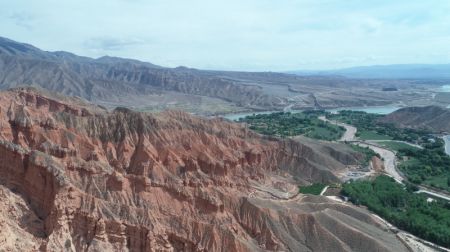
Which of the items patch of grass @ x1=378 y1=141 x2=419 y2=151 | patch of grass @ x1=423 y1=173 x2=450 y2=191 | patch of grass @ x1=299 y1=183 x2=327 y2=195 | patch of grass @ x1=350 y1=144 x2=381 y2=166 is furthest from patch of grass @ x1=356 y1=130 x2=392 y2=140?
patch of grass @ x1=299 y1=183 x2=327 y2=195

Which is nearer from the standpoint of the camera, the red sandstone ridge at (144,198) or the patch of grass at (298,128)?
the red sandstone ridge at (144,198)

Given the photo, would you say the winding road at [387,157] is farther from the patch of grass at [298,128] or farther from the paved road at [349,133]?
the patch of grass at [298,128]

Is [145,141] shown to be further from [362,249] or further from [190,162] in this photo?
[362,249]

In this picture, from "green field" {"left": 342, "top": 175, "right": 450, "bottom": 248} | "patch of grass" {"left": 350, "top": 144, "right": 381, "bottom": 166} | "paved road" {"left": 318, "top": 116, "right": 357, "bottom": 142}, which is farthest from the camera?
"paved road" {"left": 318, "top": 116, "right": 357, "bottom": 142}

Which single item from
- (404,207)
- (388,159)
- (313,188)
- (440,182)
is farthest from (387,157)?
(404,207)

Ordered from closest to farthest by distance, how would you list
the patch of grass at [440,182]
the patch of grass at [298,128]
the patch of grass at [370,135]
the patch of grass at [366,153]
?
the patch of grass at [440,182]
the patch of grass at [366,153]
the patch of grass at [298,128]
the patch of grass at [370,135]

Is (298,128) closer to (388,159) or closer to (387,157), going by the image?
(387,157)

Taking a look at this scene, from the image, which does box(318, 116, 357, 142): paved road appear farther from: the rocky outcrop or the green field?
the green field

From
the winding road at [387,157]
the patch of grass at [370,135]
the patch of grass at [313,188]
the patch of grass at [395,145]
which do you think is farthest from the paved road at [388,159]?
the patch of grass at [313,188]
